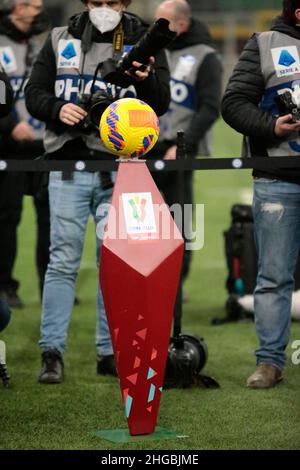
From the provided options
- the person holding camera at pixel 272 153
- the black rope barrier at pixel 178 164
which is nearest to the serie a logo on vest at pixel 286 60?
the person holding camera at pixel 272 153

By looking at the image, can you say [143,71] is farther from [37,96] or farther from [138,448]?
[138,448]

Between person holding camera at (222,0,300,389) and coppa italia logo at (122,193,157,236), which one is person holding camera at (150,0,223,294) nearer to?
person holding camera at (222,0,300,389)

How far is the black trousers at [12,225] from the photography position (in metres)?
8.09

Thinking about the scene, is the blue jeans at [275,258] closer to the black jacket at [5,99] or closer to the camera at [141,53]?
the camera at [141,53]

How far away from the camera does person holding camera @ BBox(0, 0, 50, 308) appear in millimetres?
8047

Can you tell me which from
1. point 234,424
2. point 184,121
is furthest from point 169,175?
point 234,424

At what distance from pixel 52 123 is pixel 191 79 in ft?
8.87

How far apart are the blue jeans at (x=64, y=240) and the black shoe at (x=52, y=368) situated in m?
0.04

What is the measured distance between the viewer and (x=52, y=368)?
5.97m

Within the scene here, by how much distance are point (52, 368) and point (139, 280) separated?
5.13 ft

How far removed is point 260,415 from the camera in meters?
5.27

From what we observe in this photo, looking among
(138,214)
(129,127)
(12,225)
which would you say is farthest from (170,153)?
(138,214)

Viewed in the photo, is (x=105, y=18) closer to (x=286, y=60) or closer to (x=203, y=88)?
(x=286, y=60)

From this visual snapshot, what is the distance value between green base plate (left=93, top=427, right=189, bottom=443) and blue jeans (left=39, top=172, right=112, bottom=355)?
3.91 ft
